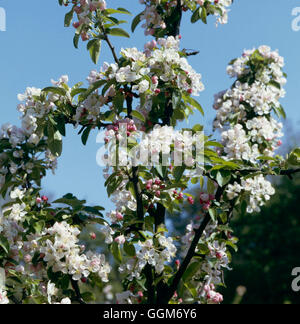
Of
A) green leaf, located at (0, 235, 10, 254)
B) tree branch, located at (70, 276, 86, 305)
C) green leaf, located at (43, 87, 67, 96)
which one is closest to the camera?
green leaf, located at (0, 235, 10, 254)

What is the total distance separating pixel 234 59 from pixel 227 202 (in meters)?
1.37

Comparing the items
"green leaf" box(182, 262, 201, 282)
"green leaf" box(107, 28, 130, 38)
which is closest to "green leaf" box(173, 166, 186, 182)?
"green leaf" box(182, 262, 201, 282)

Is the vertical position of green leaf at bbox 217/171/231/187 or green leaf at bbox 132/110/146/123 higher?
green leaf at bbox 132/110/146/123

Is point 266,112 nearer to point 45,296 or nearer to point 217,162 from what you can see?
point 217,162

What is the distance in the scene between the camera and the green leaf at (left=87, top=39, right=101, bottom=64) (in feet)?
8.65

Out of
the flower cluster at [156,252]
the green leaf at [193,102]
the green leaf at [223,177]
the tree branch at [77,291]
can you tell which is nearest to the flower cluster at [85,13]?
the green leaf at [193,102]

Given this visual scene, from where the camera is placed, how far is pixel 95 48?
265 cm

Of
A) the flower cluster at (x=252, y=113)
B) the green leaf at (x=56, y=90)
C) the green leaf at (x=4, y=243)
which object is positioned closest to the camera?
the green leaf at (x=4, y=243)

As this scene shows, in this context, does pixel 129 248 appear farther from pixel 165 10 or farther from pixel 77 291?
pixel 165 10

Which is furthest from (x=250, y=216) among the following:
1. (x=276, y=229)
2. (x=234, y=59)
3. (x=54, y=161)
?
(x=54, y=161)

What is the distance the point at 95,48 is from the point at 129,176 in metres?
0.79

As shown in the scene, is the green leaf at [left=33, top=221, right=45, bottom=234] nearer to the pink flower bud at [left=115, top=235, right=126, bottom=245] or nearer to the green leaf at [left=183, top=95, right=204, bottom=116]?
the pink flower bud at [left=115, top=235, right=126, bottom=245]

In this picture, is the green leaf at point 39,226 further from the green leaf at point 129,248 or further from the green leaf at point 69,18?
the green leaf at point 69,18

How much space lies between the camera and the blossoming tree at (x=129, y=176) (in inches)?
91.3
